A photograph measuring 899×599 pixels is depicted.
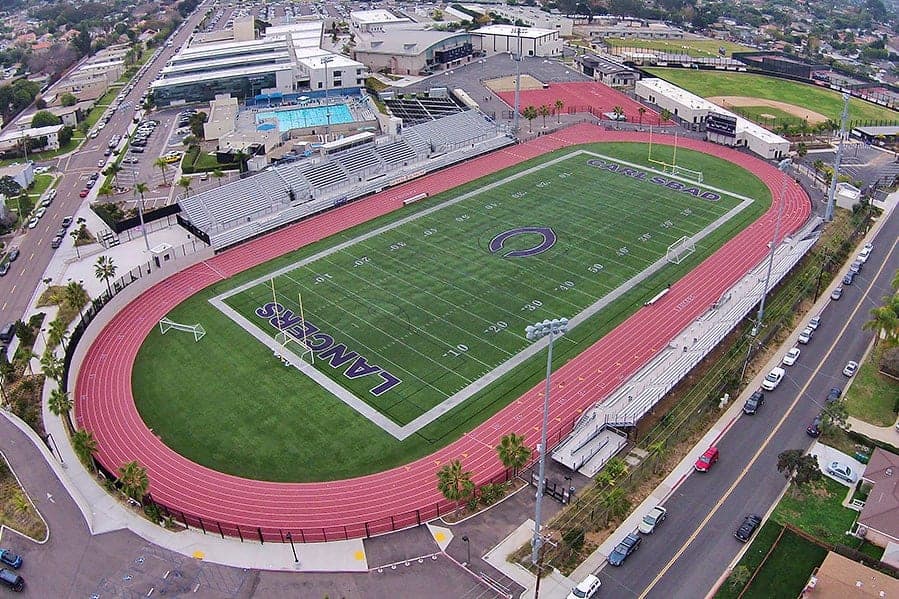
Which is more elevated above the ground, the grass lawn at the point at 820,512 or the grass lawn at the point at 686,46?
the grass lawn at the point at 686,46

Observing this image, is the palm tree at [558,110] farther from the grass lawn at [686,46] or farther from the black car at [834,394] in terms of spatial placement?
the black car at [834,394]

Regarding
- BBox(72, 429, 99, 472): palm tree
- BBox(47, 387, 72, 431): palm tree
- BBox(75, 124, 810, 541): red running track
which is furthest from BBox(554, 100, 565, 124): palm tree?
BBox(72, 429, 99, 472): palm tree

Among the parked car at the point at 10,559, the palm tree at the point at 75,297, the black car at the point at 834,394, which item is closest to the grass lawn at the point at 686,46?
the black car at the point at 834,394

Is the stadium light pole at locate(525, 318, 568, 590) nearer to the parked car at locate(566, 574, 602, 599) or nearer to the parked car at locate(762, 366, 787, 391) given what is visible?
the parked car at locate(566, 574, 602, 599)

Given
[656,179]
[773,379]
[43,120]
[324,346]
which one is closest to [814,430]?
[773,379]

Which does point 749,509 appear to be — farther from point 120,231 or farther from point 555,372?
point 120,231
